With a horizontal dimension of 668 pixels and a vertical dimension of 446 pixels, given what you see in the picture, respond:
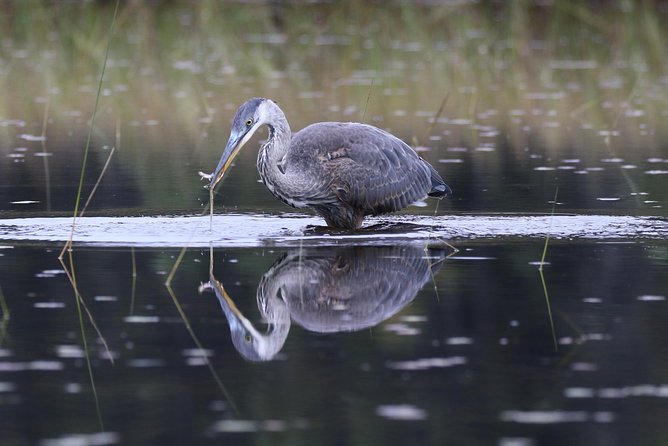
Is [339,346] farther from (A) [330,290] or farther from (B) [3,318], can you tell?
(B) [3,318]

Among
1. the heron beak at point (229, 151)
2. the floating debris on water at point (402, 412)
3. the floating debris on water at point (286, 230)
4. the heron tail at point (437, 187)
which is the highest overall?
the heron beak at point (229, 151)

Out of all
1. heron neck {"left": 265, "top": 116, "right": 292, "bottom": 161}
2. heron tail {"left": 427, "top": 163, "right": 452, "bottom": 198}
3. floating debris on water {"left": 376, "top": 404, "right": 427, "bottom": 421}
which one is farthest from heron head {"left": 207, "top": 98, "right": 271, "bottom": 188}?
Result: floating debris on water {"left": 376, "top": 404, "right": 427, "bottom": 421}

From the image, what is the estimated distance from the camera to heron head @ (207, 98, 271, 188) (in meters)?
10.3

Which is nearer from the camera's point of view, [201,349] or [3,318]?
[201,349]

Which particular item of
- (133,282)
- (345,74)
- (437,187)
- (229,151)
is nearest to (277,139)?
(229,151)

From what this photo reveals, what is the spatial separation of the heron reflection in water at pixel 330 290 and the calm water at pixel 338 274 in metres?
0.02

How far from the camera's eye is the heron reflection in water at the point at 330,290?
7527mm

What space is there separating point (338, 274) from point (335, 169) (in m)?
2.21

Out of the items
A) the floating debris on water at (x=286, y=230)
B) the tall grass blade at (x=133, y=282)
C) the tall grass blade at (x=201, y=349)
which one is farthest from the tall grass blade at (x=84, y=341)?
the floating debris on water at (x=286, y=230)

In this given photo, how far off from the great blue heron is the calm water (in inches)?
9.4

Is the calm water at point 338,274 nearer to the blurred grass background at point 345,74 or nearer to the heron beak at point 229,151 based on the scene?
the blurred grass background at point 345,74

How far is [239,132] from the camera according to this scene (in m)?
10.4

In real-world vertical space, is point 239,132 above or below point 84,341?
above

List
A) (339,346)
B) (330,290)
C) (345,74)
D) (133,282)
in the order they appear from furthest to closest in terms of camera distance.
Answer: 1. (345,74)
2. (133,282)
3. (330,290)
4. (339,346)
